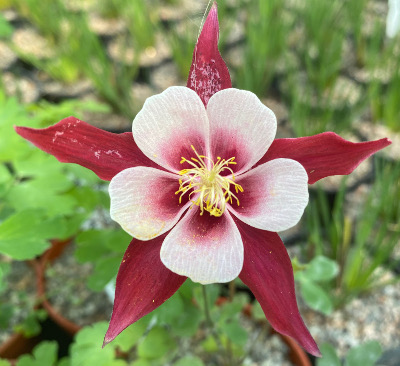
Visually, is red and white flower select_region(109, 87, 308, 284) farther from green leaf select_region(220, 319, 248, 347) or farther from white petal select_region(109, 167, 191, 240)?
green leaf select_region(220, 319, 248, 347)

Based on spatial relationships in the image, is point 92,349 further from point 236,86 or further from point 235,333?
point 236,86

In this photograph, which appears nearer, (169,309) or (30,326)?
(169,309)

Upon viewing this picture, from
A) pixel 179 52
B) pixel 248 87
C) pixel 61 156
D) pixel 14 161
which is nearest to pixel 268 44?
pixel 248 87

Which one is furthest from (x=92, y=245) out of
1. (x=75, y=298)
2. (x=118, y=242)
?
(x=75, y=298)

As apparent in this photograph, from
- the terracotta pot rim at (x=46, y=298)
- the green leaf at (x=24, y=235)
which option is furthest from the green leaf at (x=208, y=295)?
the terracotta pot rim at (x=46, y=298)

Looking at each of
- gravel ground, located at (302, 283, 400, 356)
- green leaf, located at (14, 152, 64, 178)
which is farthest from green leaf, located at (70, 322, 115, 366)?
gravel ground, located at (302, 283, 400, 356)

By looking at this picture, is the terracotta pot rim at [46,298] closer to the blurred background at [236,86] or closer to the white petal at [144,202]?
the blurred background at [236,86]

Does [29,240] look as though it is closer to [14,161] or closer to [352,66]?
[14,161]
